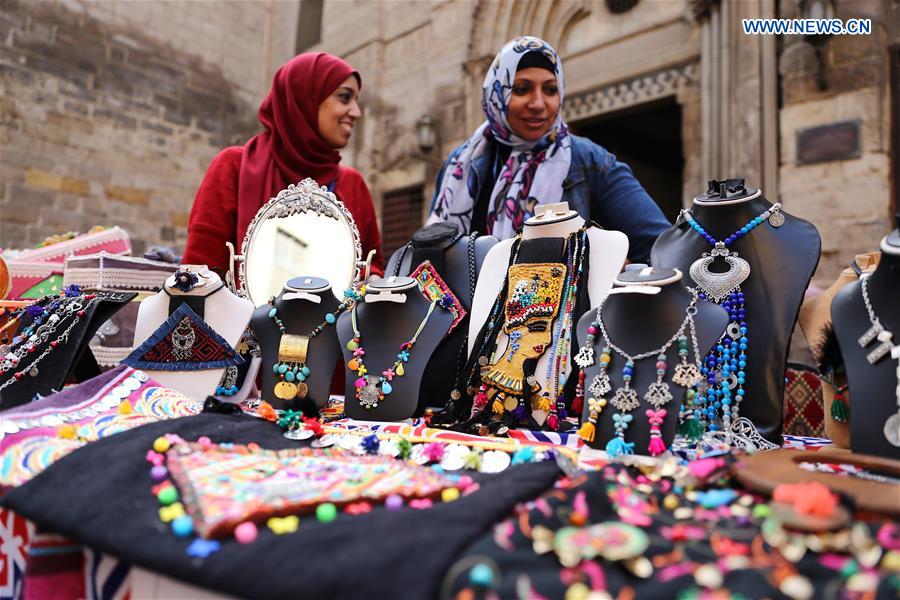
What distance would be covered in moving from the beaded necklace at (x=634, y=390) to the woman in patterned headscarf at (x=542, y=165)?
29.2 inches

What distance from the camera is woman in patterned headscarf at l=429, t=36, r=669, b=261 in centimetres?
180

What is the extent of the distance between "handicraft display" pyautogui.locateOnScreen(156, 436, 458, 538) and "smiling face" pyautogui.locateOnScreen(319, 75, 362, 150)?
1.55 m

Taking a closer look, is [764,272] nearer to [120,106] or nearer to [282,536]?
[282,536]

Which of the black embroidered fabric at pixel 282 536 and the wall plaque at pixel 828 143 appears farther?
the wall plaque at pixel 828 143

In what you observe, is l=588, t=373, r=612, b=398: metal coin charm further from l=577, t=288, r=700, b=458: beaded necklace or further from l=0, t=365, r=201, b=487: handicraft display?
l=0, t=365, r=201, b=487: handicraft display

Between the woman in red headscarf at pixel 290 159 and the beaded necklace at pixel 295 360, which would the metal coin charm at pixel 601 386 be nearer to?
the beaded necklace at pixel 295 360

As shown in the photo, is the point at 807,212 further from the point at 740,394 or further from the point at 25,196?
the point at 25,196

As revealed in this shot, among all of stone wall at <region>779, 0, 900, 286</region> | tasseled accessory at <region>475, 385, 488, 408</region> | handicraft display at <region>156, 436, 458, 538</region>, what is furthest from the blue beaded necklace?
stone wall at <region>779, 0, 900, 286</region>

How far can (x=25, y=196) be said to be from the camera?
17.3ft

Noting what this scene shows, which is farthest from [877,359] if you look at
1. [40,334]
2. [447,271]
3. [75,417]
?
[40,334]

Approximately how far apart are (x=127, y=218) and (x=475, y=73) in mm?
3508

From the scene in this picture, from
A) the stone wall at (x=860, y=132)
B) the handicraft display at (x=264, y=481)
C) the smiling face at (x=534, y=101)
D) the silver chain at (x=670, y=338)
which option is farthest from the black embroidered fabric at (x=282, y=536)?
the stone wall at (x=860, y=132)

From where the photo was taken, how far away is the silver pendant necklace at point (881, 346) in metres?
0.83

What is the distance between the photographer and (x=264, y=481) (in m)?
0.76
